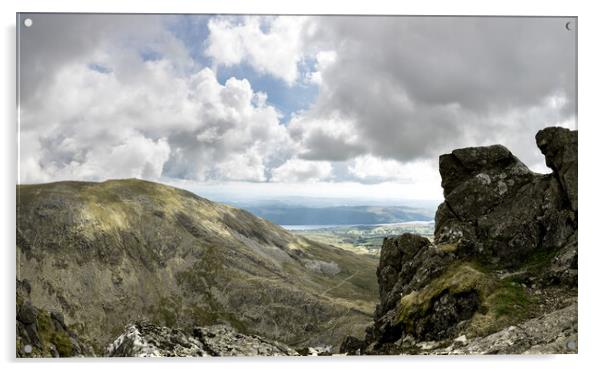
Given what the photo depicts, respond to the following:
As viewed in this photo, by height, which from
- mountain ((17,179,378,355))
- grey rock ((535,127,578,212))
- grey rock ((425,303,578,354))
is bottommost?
mountain ((17,179,378,355))

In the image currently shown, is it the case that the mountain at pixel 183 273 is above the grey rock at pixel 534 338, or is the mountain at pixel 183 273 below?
below

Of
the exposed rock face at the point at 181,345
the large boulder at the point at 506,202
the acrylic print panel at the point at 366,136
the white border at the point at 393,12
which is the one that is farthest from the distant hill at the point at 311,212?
the exposed rock face at the point at 181,345

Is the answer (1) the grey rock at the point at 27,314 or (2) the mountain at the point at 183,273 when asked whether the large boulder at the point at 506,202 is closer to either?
A: (1) the grey rock at the point at 27,314

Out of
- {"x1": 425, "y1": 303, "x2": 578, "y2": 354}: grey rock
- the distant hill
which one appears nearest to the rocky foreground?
{"x1": 425, "y1": 303, "x2": 578, "y2": 354}: grey rock

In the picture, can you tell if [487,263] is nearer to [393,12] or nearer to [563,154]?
[563,154]

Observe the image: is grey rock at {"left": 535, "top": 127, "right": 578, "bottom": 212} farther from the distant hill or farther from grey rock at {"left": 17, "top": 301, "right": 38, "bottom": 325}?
grey rock at {"left": 17, "top": 301, "right": 38, "bottom": 325}

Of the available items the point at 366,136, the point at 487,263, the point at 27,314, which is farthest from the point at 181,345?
the point at 366,136
